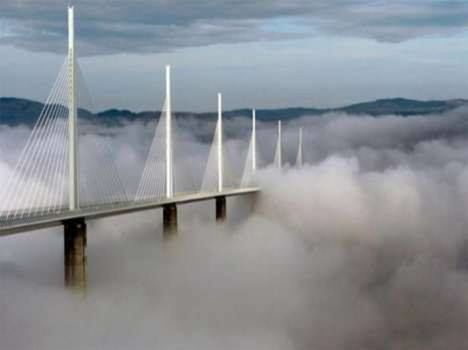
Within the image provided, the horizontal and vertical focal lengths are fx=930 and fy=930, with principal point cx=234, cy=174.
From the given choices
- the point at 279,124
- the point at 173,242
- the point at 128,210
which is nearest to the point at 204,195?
the point at 173,242

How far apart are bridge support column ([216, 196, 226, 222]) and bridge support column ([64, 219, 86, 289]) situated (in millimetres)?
23646

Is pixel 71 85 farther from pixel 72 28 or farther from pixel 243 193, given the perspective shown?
pixel 243 193

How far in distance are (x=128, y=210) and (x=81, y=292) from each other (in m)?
4.91

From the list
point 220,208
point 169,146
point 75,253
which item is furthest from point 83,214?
point 220,208

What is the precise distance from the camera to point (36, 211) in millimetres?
31781

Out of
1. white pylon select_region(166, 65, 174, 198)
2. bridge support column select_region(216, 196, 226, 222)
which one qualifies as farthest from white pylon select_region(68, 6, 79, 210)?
bridge support column select_region(216, 196, 226, 222)

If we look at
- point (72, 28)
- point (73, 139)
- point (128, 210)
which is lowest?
point (128, 210)

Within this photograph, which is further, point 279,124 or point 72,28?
point 279,124

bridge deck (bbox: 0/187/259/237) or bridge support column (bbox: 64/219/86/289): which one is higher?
bridge deck (bbox: 0/187/259/237)

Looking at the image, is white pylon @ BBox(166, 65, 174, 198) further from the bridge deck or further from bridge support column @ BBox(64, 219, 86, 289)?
bridge support column @ BBox(64, 219, 86, 289)

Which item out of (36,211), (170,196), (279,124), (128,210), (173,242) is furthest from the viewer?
(279,124)

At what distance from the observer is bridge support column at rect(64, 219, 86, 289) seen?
112 ft

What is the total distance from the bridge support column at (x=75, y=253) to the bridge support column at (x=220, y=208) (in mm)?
23646

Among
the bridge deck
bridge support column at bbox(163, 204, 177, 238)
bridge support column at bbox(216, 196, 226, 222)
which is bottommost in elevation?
bridge support column at bbox(216, 196, 226, 222)
